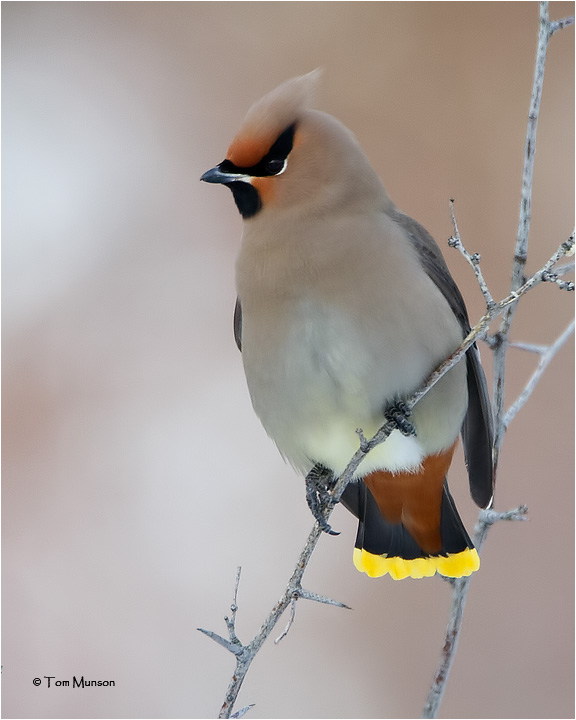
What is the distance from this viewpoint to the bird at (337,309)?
212 cm

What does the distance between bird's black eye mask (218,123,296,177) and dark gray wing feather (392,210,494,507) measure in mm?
319

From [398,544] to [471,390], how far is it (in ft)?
1.52

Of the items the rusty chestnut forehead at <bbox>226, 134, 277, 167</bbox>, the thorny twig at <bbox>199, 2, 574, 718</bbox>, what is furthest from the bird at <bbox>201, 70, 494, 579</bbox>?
the thorny twig at <bbox>199, 2, 574, 718</bbox>

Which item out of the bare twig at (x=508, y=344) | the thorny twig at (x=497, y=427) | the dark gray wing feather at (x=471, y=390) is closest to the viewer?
the thorny twig at (x=497, y=427)

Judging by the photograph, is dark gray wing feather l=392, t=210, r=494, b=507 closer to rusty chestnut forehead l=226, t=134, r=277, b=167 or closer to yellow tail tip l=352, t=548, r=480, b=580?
yellow tail tip l=352, t=548, r=480, b=580

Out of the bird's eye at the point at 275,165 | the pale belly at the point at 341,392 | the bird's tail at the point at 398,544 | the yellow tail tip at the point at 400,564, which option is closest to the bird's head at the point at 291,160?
the bird's eye at the point at 275,165

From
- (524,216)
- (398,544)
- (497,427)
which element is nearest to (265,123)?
(524,216)

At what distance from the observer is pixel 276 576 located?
11.6 ft

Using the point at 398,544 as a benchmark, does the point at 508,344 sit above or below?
above

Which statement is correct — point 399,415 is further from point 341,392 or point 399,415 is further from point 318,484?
point 318,484

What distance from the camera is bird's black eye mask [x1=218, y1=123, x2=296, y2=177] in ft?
7.14

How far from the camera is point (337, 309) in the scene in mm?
2104

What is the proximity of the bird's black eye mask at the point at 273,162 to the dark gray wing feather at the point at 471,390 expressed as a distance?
1.05ft

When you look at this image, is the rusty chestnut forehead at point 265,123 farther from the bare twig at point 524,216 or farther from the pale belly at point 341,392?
the bare twig at point 524,216
